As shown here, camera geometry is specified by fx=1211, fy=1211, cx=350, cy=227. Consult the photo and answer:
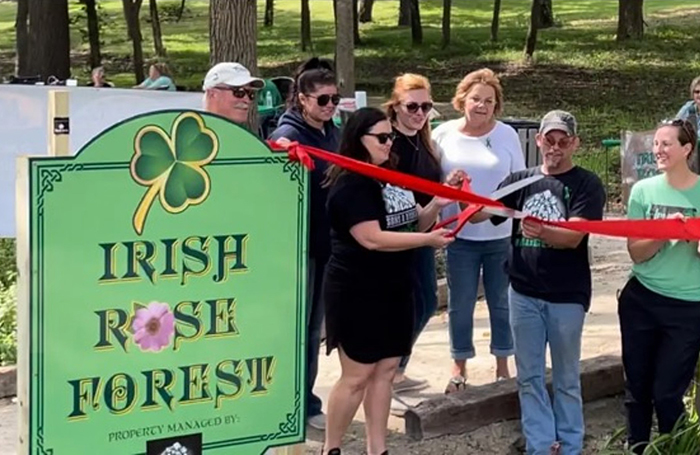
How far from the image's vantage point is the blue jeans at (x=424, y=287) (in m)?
6.05

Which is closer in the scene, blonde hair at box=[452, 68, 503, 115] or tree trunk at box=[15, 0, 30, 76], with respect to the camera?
blonde hair at box=[452, 68, 503, 115]

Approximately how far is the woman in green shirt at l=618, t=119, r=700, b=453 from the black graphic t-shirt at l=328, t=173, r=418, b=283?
38.7 inches

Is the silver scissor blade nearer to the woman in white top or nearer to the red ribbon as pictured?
the red ribbon

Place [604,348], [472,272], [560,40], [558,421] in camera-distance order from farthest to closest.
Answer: [560,40]
[604,348]
[472,272]
[558,421]

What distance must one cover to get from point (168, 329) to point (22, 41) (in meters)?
26.6

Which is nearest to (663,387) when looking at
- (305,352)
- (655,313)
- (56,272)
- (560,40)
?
(655,313)

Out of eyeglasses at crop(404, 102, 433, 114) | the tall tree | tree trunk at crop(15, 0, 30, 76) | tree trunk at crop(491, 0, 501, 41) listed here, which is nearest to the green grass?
tree trunk at crop(491, 0, 501, 41)

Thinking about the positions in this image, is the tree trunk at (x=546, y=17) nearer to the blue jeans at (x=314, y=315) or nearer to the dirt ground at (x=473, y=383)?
the dirt ground at (x=473, y=383)

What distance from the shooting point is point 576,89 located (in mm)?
25688

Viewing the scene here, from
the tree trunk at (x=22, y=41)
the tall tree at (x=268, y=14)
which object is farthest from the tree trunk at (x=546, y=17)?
the tree trunk at (x=22, y=41)

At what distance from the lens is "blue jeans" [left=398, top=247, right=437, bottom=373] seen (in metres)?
6.05

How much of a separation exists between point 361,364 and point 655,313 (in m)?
1.28

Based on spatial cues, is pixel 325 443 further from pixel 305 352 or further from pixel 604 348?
pixel 604 348

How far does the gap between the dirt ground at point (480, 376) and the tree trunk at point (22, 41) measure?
728 inches
